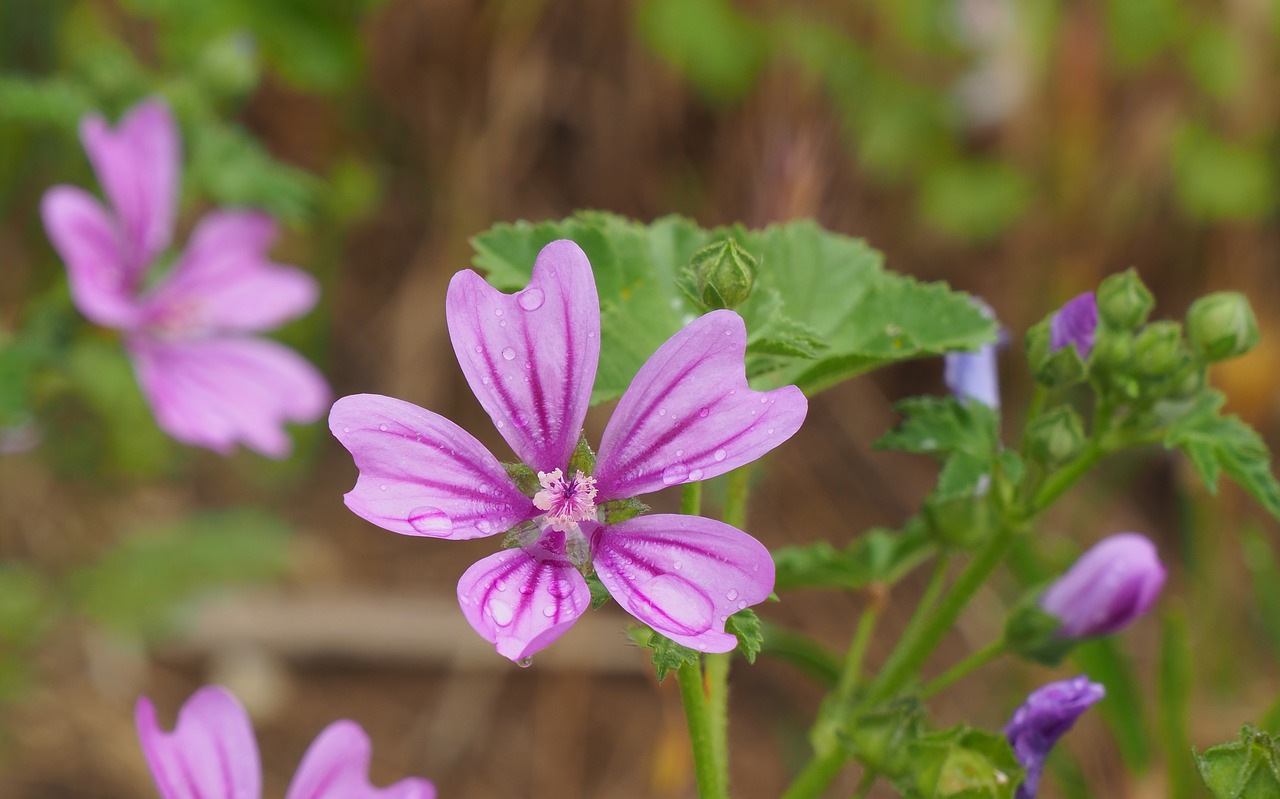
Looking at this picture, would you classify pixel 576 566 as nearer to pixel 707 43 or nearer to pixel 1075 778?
pixel 1075 778

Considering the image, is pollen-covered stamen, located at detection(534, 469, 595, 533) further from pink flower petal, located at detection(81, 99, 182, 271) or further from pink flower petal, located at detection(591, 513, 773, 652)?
pink flower petal, located at detection(81, 99, 182, 271)

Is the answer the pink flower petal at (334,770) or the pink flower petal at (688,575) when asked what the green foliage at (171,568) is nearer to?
the pink flower petal at (334,770)

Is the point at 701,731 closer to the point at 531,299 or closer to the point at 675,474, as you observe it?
the point at 675,474

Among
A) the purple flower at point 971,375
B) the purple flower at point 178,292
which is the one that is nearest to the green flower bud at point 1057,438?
the purple flower at point 971,375

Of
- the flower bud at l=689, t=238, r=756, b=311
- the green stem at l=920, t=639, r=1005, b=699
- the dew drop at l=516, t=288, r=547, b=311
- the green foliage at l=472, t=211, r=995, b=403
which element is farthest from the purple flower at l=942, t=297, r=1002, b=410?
the dew drop at l=516, t=288, r=547, b=311

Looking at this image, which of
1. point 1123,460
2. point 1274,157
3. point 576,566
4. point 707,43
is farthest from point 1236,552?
point 576,566

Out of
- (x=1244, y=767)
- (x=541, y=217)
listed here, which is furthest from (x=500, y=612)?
(x=541, y=217)

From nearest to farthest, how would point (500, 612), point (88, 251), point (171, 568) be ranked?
point (500, 612) → point (88, 251) → point (171, 568)
